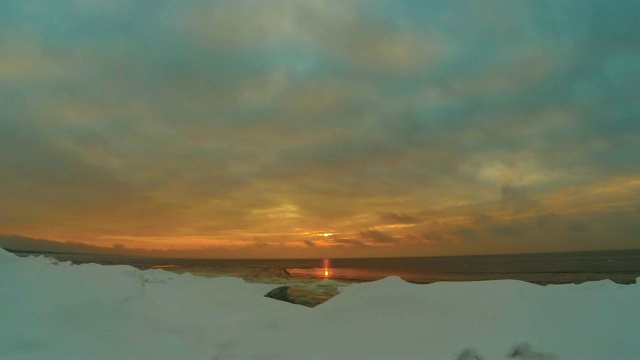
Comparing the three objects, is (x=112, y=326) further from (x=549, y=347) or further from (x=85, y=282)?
(x=549, y=347)

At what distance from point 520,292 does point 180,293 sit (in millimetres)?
8620

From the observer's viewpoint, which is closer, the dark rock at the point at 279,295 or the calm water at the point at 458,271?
the dark rock at the point at 279,295

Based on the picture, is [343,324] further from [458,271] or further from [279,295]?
[458,271]

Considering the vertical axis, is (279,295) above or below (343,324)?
below

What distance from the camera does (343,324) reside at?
287 inches

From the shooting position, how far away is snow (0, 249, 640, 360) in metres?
6.41

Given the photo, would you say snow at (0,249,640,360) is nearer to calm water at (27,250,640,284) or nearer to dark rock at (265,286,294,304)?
dark rock at (265,286,294,304)

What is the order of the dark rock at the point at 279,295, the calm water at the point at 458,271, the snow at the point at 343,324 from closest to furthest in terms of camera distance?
the snow at the point at 343,324 → the dark rock at the point at 279,295 → the calm water at the point at 458,271

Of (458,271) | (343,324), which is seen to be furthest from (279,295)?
(458,271)

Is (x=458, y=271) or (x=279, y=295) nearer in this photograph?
(x=279, y=295)

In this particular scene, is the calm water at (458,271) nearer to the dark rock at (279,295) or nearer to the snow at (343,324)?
the dark rock at (279,295)

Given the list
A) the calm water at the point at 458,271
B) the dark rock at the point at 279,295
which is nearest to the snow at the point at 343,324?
the dark rock at the point at 279,295

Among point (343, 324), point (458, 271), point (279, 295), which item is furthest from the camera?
point (458, 271)

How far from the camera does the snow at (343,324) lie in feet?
21.0
